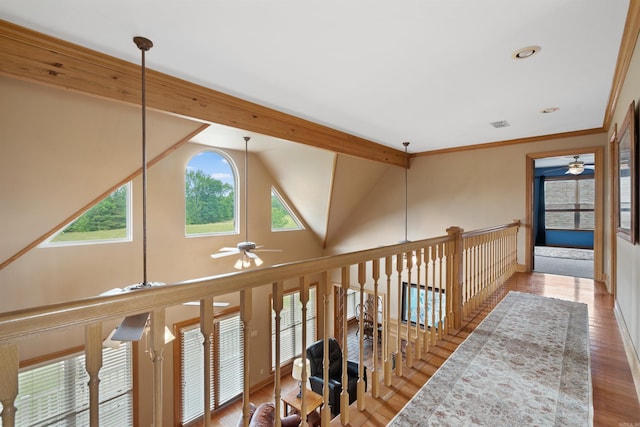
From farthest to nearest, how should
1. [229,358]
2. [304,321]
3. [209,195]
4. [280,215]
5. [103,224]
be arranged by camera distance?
[280,215] → [229,358] → [209,195] → [103,224] → [304,321]

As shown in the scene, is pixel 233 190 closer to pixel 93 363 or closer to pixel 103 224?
pixel 103 224

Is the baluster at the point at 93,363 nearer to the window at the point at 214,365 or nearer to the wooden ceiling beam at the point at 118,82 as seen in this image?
the wooden ceiling beam at the point at 118,82

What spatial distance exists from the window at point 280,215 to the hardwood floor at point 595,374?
14.8 ft

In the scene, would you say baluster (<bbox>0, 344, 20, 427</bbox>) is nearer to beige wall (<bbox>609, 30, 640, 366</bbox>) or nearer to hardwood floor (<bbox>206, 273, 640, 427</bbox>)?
hardwood floor (<bbox>206, 273, 640, 427</bbox>)

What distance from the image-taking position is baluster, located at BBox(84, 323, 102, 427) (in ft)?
2.46

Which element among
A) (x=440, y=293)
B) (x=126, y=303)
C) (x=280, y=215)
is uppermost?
(x=280, y=215)

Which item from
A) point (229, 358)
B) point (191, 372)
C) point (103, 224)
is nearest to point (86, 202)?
point (103, 224)

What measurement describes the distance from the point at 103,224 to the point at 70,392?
229 centimetres

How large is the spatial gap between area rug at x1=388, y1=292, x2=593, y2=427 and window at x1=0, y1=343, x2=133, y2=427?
3.50 m

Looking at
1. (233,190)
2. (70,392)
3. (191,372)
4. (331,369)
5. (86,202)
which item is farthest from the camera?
(233,190)

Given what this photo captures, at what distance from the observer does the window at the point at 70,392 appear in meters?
3.74

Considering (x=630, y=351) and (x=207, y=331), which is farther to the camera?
(x=630, y=351)

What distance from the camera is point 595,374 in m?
2.05

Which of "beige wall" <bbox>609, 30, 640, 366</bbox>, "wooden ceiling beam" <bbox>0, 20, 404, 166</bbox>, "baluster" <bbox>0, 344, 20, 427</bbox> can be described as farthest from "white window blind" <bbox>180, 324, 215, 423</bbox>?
"beige wall" <bbox>609, 30, 640, 366</bbox>
